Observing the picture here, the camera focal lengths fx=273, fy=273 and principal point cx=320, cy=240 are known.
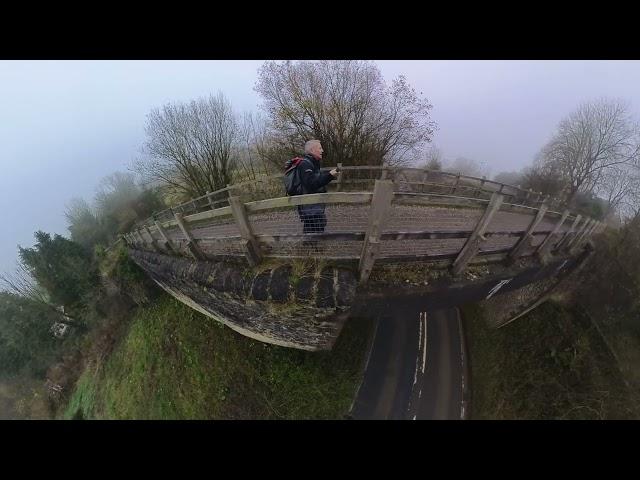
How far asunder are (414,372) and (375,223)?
20.5 feet

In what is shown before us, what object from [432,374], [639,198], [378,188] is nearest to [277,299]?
[378,188]

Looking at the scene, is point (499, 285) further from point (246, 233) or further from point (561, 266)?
point (246, 233)

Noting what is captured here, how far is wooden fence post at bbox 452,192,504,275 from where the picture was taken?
176 inches

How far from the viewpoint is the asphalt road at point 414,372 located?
297 inches

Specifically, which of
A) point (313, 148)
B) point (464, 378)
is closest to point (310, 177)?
point (313, 148)

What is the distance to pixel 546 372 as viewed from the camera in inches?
303

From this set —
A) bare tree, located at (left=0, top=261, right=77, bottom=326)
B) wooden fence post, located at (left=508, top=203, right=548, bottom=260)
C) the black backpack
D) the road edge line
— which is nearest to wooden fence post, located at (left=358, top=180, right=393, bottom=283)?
the black backpack

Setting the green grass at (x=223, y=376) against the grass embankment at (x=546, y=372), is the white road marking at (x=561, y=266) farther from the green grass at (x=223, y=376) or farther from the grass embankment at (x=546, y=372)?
the green grass at (x=223, y=376)

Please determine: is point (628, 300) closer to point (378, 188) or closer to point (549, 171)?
point (549, 171)

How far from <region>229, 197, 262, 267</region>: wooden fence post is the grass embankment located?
755 cm

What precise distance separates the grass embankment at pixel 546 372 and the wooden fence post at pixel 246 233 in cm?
755

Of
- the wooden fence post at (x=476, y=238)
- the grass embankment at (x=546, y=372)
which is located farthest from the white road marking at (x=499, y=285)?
the grass embankment at (x=546, y=372)

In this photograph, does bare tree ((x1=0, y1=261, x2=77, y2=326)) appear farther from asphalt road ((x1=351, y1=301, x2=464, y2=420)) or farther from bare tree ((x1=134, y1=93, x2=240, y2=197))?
asphalt road ((x1=351, y1=301, x2=464, y2=420))
